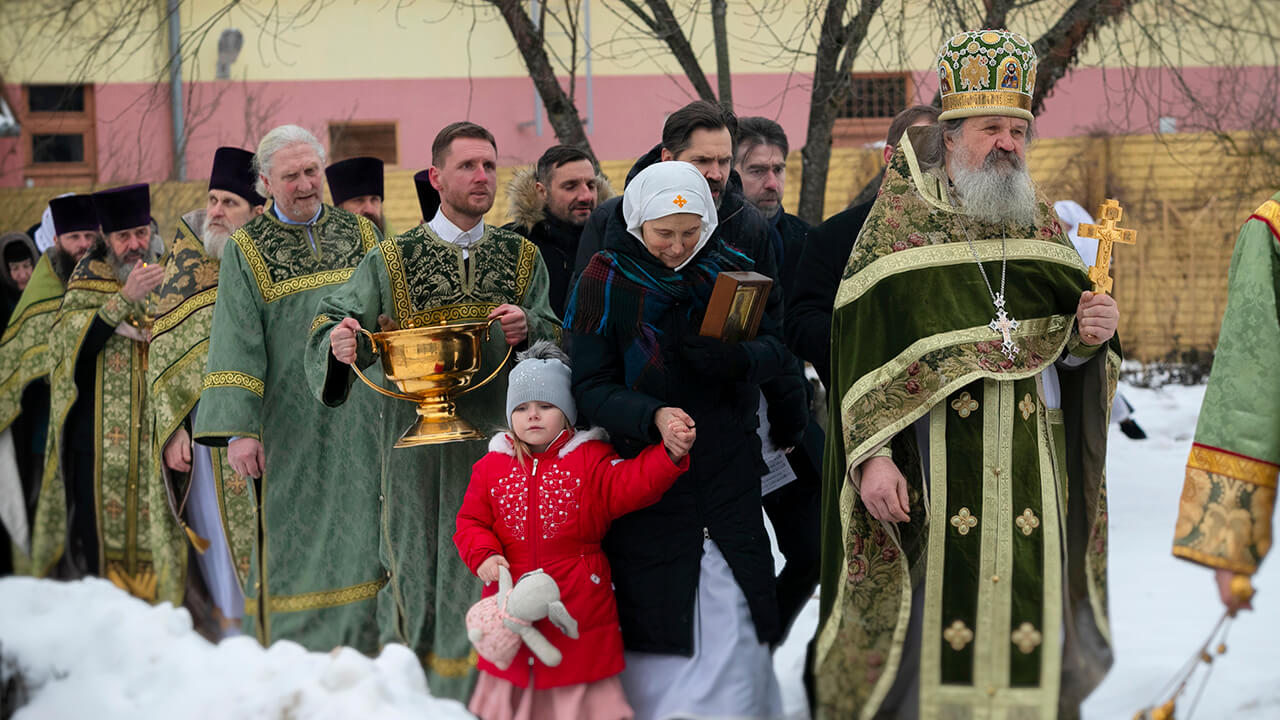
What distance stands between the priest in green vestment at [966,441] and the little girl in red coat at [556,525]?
590 mm

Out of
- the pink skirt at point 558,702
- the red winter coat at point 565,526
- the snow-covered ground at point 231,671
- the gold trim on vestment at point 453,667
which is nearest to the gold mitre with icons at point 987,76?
the red winter coat at point 565,526

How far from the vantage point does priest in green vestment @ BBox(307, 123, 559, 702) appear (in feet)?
16.1

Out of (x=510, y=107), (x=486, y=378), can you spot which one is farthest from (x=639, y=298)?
(x=510, y=107)

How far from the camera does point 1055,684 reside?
3.88 meters

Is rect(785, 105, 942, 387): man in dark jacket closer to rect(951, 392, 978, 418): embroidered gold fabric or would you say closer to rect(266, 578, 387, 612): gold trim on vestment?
rect(951, 392, 978, 418): embroidered gold fabric

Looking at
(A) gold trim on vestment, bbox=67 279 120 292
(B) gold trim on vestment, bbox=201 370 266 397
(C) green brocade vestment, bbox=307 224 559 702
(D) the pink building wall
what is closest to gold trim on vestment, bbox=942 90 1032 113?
(C) green brocade vestment, bbox=307 224 559 702

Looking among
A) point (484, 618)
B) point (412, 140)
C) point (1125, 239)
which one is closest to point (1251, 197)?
point (412, 140)

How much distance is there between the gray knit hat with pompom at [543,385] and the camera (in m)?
4.27

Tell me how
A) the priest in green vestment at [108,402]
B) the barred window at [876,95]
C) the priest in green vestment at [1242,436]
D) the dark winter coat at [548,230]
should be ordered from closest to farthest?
the priest in green vestment at [1242,436], the dark winter coat at [548,230], the priest in green vestment at [108,402], the barred window at [876,95]

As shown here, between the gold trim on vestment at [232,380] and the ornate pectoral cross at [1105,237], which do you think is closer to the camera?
the ornate pectoral cross at [1105,237]

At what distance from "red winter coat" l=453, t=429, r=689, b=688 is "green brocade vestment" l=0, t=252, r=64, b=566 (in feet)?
11.5

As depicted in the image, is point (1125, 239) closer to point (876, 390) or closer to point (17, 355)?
point (876, 390)

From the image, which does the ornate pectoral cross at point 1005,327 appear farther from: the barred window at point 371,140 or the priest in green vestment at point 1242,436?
the barred window at point 371,140

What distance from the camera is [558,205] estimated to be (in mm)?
5898
